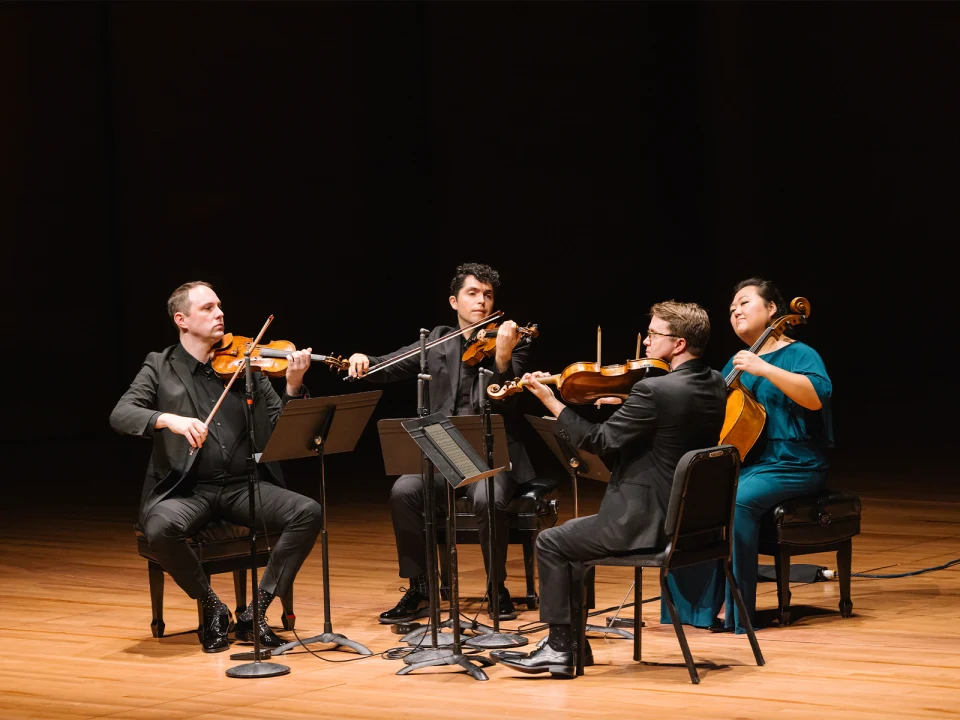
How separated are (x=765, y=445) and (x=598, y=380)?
2.93 feet

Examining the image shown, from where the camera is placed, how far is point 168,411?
4.81 m

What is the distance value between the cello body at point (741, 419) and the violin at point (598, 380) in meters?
0.53

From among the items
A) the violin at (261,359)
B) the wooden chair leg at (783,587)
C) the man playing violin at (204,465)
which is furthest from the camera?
the violin at (261,359)

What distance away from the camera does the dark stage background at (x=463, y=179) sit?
10.4 meters

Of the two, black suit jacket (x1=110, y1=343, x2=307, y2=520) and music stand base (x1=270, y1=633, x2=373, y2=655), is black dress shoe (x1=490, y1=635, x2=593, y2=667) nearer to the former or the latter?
music stand base (x1=270, y1=633, x2=373, y2=655)

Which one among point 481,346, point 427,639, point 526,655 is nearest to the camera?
point 526,655

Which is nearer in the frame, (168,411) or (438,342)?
(168,411)

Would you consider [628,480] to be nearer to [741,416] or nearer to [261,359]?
[741,416]

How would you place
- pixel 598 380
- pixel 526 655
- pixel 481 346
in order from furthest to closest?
pixel 481 346, pixel 598 380, pixel 526 655

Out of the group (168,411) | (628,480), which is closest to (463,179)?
(168,411)

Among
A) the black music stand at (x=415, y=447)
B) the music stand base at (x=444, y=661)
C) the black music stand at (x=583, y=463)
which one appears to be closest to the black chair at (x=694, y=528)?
the music stand base at (x=444, y=661)

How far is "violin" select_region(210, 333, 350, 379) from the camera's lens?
4758 millimetres

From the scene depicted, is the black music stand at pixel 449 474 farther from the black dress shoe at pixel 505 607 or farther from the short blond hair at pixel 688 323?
the short blond hair at pixel 688 323

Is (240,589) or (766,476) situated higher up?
(766,476)
